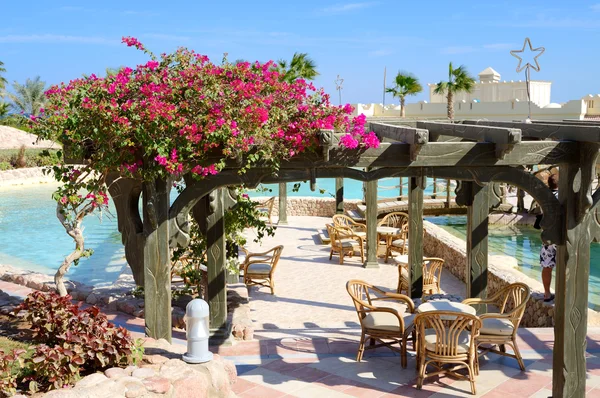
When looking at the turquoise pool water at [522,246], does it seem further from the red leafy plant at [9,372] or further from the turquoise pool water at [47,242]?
the red leafy plant at [9,372]

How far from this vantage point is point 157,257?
6.29m

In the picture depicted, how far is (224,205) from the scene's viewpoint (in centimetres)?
877

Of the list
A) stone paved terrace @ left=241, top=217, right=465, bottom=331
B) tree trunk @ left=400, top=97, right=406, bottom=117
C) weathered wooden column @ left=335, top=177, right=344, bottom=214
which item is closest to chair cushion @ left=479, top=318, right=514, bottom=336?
stone paved terrace @ left=241, top=217, right=465, bottom=331

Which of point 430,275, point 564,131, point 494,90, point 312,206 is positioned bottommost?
point 312,206

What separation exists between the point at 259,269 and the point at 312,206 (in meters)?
10.7

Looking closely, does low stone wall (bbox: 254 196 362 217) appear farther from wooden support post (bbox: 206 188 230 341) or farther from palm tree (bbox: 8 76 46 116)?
palm tree (bbox: 8 76 46 116)

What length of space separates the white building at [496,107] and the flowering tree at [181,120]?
35004 millimetres

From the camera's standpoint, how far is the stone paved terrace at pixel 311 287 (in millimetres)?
10008

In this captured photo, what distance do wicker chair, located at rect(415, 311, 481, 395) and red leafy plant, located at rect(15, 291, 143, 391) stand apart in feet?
9.56

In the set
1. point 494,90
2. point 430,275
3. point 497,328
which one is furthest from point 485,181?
point 494,90

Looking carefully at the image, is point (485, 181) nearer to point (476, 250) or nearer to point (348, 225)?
point (476, 250)

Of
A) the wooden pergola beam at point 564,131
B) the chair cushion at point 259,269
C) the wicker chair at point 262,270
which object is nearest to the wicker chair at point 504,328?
the wooden pergola beam at point 564,131

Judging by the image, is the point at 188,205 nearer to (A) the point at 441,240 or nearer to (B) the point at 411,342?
(B) the point at 411,342

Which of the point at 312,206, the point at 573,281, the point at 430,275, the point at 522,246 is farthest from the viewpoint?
the point at 312,206
